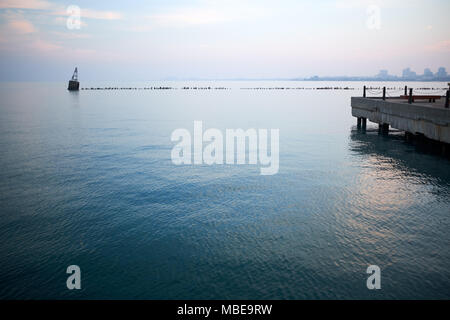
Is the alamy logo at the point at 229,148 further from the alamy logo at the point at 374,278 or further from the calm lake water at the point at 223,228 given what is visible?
the alamy logo at the point at 374,278

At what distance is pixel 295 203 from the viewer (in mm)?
16469

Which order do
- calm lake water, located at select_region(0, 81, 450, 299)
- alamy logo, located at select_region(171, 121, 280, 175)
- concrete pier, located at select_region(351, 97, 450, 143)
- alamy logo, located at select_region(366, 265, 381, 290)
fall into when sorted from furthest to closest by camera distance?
alamy logo, located at select_region(171, 121, 280, 175) < concrete pier, located at select_region(351, 97, 450, 143) < calm lake water, located at select_region(0, 81, 450, 299) < alamy logo, located at select_region(366, 265, 381, 290)

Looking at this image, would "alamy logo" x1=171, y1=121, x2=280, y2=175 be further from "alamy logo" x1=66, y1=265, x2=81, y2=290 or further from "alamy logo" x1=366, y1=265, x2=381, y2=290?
"alamy logo" x1=66, y1=265, x2=81, y2=290

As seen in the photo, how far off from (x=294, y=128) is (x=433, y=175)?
25.3 metres

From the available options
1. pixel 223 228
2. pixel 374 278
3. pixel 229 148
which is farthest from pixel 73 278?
pixel 229 148

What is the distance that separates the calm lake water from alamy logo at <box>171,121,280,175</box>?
148 cm

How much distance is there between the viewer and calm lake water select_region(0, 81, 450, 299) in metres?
9.89

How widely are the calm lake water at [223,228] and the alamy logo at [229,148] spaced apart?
148 cm

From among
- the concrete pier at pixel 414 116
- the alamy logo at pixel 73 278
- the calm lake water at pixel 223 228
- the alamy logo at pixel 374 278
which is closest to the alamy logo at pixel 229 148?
the calm lake water at pixel 223 228

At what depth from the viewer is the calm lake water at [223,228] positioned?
Result: 9.89m

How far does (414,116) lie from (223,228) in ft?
66.7

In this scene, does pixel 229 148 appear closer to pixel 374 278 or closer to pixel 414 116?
pixel 414 116

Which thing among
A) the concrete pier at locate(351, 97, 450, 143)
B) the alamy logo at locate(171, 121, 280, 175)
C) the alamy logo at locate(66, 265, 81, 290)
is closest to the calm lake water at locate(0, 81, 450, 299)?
the alamy logo at locate(66, 265, 81, 290)
